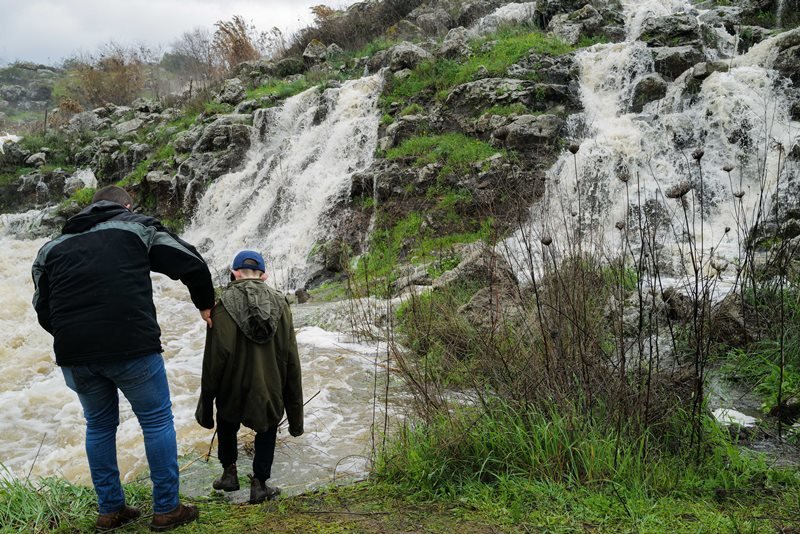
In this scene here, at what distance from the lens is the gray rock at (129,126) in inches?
919

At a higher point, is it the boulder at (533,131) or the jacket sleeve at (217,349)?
the boulder at (533,131)

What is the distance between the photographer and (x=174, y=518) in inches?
108

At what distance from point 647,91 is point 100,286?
41.1 feet

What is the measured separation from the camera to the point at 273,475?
3.84m

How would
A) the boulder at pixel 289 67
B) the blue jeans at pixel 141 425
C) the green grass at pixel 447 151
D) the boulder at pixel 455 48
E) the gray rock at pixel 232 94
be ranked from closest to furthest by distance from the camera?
the blue jeans at pixel 141 425 < the green grass at pixel 447 151 < the boulder at pixel 455 48 < the gray rock at pixel 232 94 < the boulder at pixel 289 67

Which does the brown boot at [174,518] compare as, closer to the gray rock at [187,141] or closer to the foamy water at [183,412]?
the foamy water at [183,412]

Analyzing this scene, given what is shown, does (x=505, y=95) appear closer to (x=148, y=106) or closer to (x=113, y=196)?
(x=113, y=196)

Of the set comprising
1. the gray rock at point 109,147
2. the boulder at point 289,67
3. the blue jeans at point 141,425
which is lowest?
the blue jeans at point 141,425

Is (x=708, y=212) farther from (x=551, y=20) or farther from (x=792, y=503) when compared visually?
→ (x=551, y=20)

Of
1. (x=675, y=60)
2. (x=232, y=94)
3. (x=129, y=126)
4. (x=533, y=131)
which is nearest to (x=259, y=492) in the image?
(x=533, y=131)

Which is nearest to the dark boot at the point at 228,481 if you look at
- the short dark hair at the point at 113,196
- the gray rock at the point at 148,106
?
the short dark hair at the point at 113,196

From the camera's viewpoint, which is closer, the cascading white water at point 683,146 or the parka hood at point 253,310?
the parka hood at point 253,310

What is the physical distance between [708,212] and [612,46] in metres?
6.55

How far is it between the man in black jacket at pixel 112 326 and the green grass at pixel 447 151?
32.0 ft
